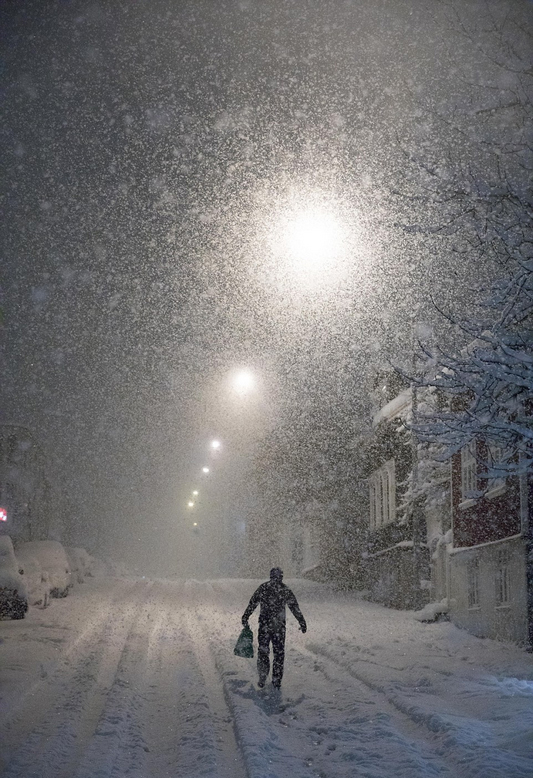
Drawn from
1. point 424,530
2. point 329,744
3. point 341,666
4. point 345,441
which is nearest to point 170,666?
point 341,666

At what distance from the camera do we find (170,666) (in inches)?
463

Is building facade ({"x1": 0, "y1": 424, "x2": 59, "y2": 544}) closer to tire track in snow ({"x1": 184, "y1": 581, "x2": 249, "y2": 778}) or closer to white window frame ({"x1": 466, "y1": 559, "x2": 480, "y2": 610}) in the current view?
tire track in snow ({"x1": 184, "y1": 581, "x2": 249, "y2": 778})

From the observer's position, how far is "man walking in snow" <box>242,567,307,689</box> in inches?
399

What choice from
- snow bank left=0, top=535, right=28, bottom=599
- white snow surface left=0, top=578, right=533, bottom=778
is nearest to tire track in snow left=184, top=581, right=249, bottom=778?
white snow surface left=0, top=578, right=533, bottom=778

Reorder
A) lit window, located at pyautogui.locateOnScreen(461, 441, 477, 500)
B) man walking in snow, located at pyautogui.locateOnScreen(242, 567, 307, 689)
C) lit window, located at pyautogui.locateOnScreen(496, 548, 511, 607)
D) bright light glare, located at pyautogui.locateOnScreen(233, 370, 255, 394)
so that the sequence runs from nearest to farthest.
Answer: man walking in snow, located at pyautogui.locateOnScreen(242, 567, 307, 689) < lit window, located at pyautogui.locateOnScreen(496, 548, 511, 607) < lit window, located at pyautogui.locateOnScreen(461, 441, 477, 500) < bright light glare, located at pyautogui.locateOnScreen(233, 370, 255, 394)

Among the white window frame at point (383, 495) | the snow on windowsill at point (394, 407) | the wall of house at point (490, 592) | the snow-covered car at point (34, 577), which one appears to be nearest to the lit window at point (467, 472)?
the wall of house at point (490, 592)

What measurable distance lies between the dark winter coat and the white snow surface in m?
0.87

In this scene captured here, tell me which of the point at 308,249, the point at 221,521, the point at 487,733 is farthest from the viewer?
the point at 221,521

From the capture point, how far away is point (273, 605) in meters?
10.8

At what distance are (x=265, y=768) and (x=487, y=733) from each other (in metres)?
2.75

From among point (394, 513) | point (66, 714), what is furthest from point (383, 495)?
point (66, 714)

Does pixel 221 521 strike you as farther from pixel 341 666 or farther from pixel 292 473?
pixel 341 666

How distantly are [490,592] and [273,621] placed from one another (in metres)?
7.38

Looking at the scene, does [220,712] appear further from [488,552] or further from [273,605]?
[488,552]
